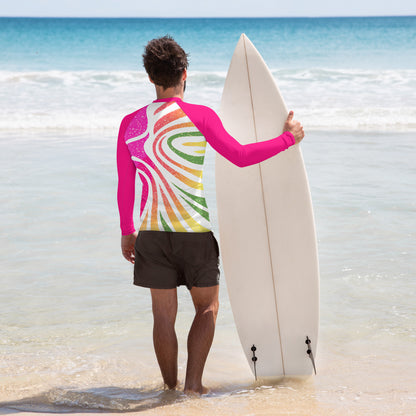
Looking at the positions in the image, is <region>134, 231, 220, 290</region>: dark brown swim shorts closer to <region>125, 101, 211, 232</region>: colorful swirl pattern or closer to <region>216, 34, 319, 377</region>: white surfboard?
<region>125, 101, 211, 232</region>: colorful swirl pattern

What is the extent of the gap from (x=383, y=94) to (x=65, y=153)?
940cm

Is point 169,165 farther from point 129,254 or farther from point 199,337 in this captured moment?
point 199,337

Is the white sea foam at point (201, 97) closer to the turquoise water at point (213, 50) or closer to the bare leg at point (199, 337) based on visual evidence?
the turquoise water at point (213, 50)

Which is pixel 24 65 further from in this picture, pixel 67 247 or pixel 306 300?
pixel 306 300

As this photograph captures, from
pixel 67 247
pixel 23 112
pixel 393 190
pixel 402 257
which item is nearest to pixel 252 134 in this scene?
pixel 402 257

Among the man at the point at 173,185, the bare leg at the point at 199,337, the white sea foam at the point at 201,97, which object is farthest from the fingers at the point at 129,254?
the white sea foam at the point at 201,97

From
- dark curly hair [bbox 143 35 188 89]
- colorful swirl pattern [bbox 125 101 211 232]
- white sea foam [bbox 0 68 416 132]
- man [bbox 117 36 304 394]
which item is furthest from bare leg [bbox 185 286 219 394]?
white sea foam [bbox 0 68 416 132]

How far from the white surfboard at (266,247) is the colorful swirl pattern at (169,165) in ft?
1.57

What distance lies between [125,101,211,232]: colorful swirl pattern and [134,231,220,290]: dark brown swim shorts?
32 mm

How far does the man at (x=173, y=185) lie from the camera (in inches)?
84.0

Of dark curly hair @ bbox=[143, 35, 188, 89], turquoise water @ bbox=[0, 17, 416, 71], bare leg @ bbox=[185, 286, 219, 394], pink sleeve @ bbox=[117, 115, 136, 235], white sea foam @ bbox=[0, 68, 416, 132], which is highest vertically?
turquoise water @ bbox=[0, 17, 416, 71]

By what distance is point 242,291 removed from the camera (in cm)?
269

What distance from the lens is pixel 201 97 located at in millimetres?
14539

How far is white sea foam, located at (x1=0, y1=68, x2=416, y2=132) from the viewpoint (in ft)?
35.8
